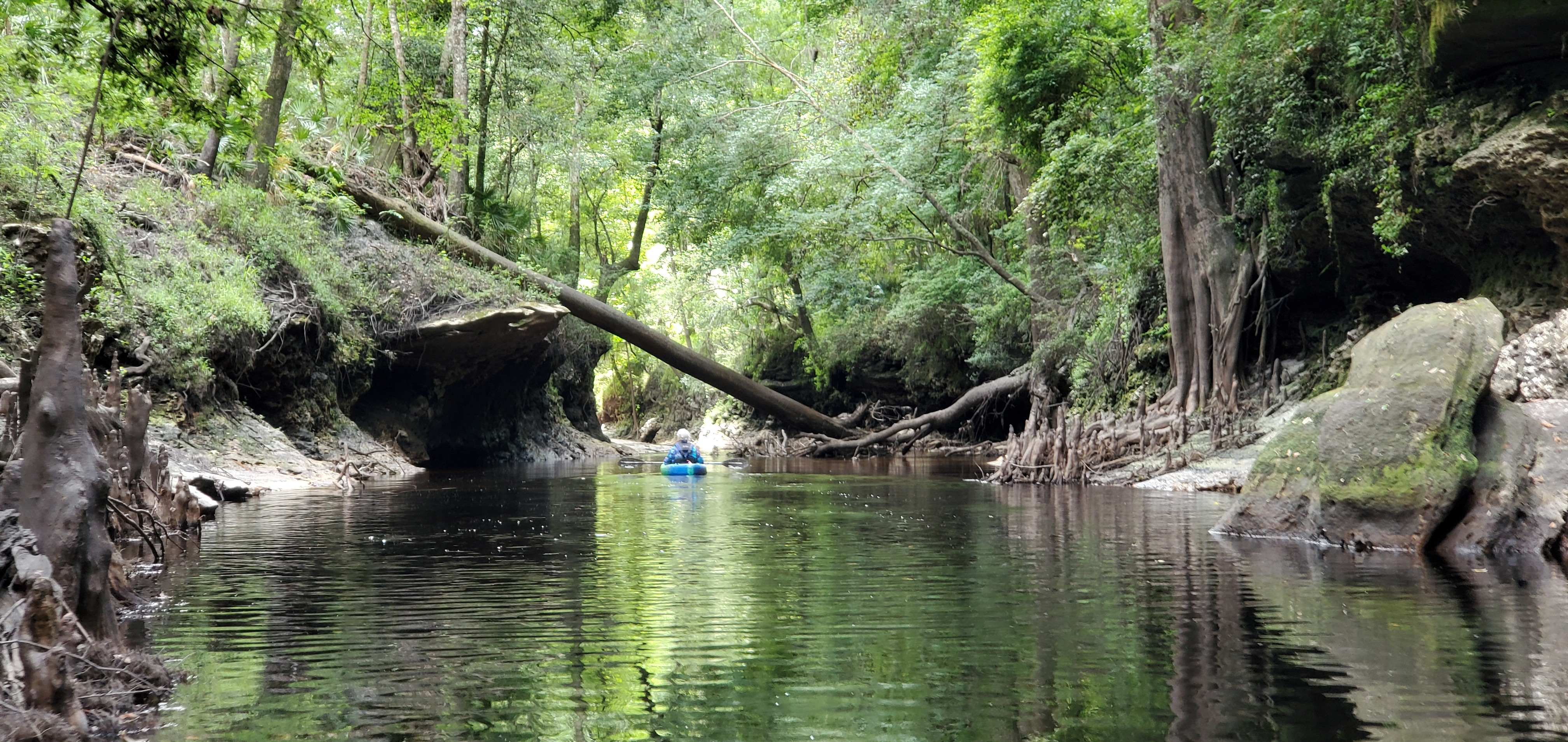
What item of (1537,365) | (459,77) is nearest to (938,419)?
(459,77)

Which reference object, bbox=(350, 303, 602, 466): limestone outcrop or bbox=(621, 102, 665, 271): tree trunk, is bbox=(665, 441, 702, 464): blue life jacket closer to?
bbox=(350, 303, 602, 466): limestone outcrop

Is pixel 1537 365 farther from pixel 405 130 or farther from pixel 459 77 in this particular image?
pixel 405 130

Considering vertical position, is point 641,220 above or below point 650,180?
below

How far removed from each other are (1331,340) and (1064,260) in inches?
321

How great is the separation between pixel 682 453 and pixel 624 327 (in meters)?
5.07

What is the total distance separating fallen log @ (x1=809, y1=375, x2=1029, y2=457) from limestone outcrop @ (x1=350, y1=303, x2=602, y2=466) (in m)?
7.94

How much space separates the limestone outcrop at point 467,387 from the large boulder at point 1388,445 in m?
16.4

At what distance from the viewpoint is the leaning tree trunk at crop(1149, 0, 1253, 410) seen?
18.2m

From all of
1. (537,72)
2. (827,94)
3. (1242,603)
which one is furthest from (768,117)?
(1242,603)

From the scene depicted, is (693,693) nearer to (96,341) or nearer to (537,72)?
(96,341)

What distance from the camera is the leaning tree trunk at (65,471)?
169 inches

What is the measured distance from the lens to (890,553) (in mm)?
8969

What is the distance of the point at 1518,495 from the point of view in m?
8.12

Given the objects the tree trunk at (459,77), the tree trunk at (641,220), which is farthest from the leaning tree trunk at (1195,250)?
the tree trunk at (641,220)
